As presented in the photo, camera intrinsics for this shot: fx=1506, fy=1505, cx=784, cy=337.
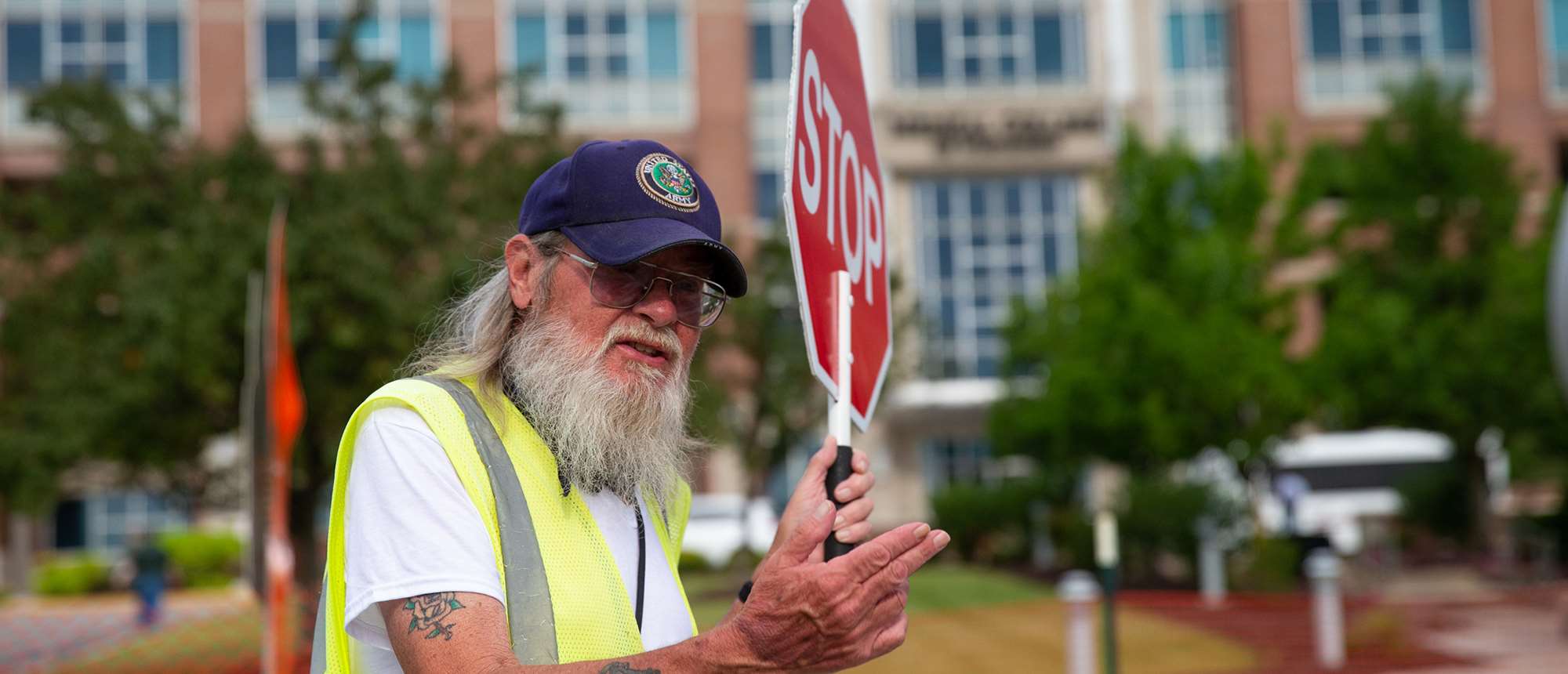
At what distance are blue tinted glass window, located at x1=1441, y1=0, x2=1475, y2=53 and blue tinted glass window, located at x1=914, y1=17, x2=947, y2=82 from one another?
12806 mm

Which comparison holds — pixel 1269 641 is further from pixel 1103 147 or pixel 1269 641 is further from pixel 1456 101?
pixel 1103 147

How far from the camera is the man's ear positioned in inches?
90.9

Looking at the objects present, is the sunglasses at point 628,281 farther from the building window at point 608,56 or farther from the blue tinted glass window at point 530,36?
the blue tinted glass window at point 530,36

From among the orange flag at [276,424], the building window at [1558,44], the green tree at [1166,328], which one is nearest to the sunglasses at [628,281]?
the orange flag at [276,424]

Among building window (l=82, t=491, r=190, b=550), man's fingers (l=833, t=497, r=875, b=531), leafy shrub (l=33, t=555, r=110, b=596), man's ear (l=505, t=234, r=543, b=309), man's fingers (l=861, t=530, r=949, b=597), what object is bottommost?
leafy shrub (l=33, t=555, r=110, b=596)

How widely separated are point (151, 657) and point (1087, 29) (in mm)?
30827

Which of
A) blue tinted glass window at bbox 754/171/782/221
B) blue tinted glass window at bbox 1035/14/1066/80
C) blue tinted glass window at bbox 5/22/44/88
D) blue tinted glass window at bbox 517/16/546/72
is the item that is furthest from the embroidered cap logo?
blue tinted glass window at bbox 5/22/44/88

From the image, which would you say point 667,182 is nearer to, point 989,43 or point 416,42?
point 416,42

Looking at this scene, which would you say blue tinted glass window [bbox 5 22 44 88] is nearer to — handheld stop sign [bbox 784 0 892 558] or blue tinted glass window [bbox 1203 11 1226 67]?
blue tinted glass window [bbox 1203 11 1226 67]

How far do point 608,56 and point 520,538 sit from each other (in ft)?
123

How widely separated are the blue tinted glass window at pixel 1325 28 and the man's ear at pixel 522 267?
40.0 metres

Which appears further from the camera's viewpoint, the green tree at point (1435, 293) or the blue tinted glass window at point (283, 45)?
the blue tinted glass window at point (283, 45)

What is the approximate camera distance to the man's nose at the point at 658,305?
2277mm

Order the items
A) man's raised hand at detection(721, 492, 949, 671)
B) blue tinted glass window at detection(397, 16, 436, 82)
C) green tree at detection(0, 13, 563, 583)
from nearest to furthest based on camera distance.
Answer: man's raised hand at detection(721, 492, 949, 671) < green tree at detection(0, 13, 563, 583) < blue tinted glass window at detection(397, 16, 436, 82)
